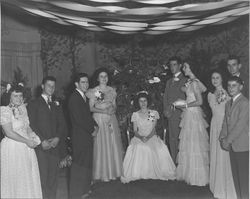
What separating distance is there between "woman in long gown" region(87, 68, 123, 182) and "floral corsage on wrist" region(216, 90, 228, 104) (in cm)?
189

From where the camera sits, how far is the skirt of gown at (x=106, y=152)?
6535mm

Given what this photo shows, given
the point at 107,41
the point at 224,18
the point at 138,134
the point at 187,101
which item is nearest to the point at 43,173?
the point at 138,134

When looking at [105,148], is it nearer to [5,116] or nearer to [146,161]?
[146,161]

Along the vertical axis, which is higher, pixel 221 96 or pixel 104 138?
pixel 221 96

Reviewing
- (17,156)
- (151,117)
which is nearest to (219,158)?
(151,117)

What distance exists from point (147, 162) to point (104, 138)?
0.82 metres

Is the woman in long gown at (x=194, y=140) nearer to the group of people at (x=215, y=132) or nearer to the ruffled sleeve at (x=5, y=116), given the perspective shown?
the group of people at (x=215, y=132)

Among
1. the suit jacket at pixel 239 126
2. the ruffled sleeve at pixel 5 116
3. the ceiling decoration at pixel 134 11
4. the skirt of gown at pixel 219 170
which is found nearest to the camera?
the ceiling decoration at pixel 134 11

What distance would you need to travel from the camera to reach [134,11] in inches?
181

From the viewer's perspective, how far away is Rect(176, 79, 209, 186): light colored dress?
614 cm

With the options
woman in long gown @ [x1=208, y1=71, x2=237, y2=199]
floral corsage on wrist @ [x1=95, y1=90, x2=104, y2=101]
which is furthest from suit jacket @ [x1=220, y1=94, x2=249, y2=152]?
floral corsage on wrist @ [x1=95, y1=90, x2=104, y2=101]

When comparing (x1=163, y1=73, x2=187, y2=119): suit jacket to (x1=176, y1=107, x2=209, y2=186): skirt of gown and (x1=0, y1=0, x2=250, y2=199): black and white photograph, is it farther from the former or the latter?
(x1=176, y1=107, x2=209, y2=186): skirt of gown

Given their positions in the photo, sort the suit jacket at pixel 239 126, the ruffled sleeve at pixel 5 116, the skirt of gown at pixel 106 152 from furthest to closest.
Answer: the skirt of gown at pixel 106 152, the suit jacket at pixel 239 126, the ruffled sleeve at pixel 5 116

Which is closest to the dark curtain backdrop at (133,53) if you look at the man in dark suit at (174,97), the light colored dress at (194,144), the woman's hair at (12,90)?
the man in dark suit at (174,97)
